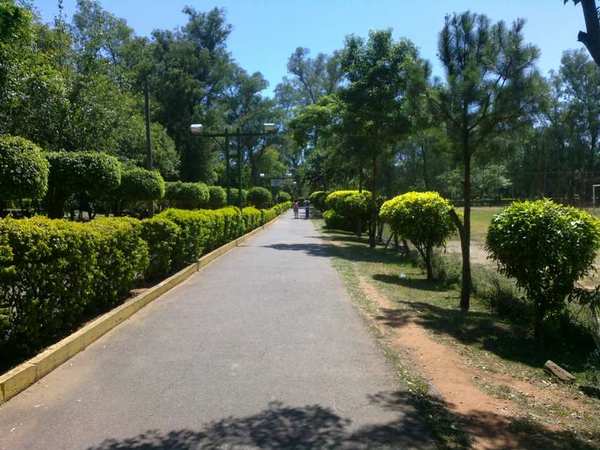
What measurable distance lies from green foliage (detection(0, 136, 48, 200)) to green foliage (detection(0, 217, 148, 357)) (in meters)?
4.31

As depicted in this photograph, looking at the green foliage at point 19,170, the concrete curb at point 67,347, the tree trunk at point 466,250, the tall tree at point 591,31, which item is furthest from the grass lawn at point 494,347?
the green foliage at point 19,170

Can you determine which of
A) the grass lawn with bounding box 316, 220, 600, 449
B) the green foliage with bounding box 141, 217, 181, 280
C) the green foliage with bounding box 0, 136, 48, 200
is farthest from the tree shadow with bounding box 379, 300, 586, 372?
the green foliage with bounding box 0, 136, 48, 200

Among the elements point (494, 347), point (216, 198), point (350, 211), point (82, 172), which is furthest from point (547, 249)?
point (216, 198)

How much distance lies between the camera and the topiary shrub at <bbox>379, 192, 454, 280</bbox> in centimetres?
1248

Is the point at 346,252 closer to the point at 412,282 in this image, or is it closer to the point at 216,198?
the point at 412,282

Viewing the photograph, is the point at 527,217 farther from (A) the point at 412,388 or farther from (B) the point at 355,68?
(B) the point at 355,68

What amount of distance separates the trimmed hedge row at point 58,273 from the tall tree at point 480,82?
219 inches

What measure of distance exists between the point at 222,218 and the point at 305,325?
34.7 ft

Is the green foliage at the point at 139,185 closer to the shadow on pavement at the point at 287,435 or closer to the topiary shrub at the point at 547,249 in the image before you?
the topiary shrub at the point at 547,249

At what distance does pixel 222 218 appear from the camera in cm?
1748

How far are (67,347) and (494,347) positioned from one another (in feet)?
16.5

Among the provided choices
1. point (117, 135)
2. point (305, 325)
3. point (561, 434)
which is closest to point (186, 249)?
point (305, 325)

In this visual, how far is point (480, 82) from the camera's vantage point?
29.6 ft

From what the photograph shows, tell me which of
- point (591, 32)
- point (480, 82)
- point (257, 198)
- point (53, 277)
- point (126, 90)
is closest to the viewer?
point (591, 32)
